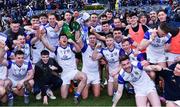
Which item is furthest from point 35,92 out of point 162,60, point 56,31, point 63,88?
point 162,60

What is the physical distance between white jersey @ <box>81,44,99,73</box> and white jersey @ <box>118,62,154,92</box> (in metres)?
1.57

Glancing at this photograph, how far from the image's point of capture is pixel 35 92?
8.02 metres

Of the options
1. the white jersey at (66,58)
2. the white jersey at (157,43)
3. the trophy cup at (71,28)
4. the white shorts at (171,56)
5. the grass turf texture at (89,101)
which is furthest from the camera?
the trophy cup at (71,28)

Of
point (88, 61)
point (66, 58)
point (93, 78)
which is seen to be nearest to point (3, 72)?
point (66, 58)

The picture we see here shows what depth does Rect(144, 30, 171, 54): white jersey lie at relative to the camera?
7457 millimetres

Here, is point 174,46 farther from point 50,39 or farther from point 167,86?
point 50,39

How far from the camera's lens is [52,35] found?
29.3 ft

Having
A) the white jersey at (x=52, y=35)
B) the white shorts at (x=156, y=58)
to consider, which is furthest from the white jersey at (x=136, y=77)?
the white jersey at (x=52, y=35)

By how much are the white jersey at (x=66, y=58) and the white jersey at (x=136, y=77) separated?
171 centimetres

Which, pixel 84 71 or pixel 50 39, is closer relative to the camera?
pixel 84 71

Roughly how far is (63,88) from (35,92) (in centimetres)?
62

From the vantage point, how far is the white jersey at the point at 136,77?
22.1 feet

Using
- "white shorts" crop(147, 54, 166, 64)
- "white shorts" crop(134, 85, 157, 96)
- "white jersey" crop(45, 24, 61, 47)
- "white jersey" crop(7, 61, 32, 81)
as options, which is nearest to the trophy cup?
"white jersey" crop(45, 24, 61, 47)

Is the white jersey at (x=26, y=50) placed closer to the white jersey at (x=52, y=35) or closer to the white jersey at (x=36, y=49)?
the white jersey at (x=36, y=49)
